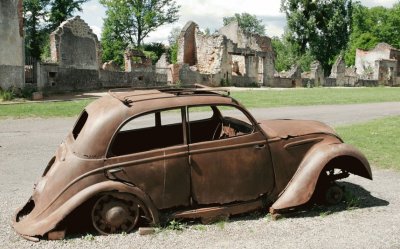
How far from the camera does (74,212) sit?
4402 mm

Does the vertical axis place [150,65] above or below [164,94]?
above

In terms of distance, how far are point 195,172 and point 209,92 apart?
1.12 m

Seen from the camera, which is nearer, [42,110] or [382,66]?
[42,110]

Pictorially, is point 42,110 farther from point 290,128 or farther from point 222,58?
Result: point 222,58

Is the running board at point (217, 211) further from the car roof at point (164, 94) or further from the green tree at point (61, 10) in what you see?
the green tree at point (61, 10)

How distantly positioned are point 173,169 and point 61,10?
141 feet

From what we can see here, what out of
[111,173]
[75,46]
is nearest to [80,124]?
[111,173]

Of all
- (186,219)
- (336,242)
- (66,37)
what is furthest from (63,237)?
(66,37)

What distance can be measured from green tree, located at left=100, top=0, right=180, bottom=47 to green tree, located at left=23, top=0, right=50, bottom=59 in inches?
359

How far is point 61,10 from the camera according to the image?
43531 mm

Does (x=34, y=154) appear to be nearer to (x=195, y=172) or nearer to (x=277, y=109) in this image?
(x=195, y=172)

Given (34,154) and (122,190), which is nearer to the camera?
(122,190)

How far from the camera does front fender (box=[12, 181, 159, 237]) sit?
14.3 ft

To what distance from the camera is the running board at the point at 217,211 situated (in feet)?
15.8
